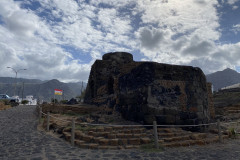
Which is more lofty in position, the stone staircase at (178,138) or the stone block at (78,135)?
the stone block at (78,135)

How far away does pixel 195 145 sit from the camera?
22.0 feet

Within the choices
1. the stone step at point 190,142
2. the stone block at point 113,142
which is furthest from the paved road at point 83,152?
the stone block at point 113,142

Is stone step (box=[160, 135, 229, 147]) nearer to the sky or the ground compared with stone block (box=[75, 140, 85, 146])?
nearer to the ground

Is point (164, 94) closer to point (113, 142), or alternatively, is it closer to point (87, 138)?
point (113, 142)

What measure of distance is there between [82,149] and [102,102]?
23.4 ft

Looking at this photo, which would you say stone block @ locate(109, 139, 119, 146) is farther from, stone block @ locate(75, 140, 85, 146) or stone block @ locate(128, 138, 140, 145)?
stone block @ locate(75, 140, 85, 146)

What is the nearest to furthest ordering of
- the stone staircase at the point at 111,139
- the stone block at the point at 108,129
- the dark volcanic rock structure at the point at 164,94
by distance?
1. the stone staircase at the point at 111,139
2. the stone block at the point at 108,129
3. the dark volcanic rock structure at the point at 164,94

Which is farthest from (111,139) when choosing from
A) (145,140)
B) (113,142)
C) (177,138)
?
(177,138)

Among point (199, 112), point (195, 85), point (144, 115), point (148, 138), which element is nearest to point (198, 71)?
point (195, 85)

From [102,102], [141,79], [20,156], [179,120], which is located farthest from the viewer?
[102,102]

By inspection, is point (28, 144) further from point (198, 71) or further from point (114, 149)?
point (198, 71)

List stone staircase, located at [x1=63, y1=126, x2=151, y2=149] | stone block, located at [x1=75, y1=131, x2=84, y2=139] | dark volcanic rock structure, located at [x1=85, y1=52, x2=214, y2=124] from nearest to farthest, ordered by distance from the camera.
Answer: stone staircase, located at [x1=63, y1=126, x2=151, y2=149]
stone block, located at [x1=75, y1=131, x2=84, y2=139]
dark volcanic rock structure, located at [x1=85, y1=52, x2=214, y2=124]

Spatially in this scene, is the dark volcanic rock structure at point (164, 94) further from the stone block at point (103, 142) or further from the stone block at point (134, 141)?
the stone block at point (103, 142)

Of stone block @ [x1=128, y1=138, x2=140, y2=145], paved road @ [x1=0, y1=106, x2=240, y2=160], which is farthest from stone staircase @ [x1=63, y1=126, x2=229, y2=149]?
paved road @ [x1=0, y1=106, x2=240, y2=160]
